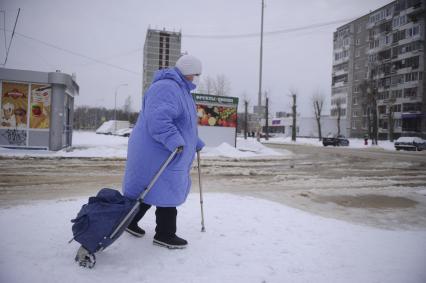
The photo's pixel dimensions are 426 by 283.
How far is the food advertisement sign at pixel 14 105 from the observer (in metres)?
16.4

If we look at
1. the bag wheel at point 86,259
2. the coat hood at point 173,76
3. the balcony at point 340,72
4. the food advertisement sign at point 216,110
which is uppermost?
the balcony at point 340,72

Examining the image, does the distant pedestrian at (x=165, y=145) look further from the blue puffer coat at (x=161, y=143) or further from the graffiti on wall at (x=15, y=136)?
the graffiti on wall at (x=15, y=136)

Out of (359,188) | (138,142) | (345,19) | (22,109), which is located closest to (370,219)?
(359,188)

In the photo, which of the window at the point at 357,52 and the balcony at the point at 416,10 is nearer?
Answer: the balcony at the point at 416,10

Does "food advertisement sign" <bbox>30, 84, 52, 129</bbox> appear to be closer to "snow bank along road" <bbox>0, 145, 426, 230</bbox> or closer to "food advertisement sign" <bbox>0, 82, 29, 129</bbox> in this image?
"food advertisement sign" <bbox>0, 82, 29, 129</bbox>

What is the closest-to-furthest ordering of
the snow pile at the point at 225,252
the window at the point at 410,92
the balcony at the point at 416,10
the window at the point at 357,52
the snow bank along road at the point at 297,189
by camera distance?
the snow pile at the point at 225,252
the snow bank along road at the point at 297,189
the balcony at the point at 416,10
the window at the point at 410,92
the window at the point at 357,52

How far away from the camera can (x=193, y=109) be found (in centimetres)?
356

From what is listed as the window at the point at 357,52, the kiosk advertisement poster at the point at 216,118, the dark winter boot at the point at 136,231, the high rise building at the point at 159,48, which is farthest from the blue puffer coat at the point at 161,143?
the high rise building at the point at 159,48

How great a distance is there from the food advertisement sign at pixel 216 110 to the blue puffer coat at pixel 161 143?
61.2 ft

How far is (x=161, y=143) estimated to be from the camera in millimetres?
3260

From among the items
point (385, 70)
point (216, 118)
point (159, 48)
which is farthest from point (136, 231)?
point (159, 48)

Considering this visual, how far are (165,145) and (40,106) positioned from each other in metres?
16.1

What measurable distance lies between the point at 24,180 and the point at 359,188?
810 centimetres

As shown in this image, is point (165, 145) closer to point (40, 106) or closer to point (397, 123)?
point (40, 106)
